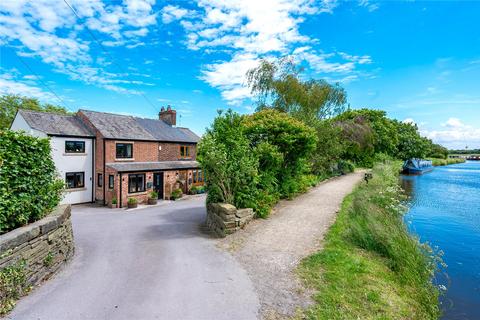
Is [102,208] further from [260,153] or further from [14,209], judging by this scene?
[14,209]

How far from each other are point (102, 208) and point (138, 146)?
6535mm

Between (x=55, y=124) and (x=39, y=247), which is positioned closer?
(x=39, y=247)

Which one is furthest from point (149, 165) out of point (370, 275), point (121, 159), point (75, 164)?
point (370, 275)

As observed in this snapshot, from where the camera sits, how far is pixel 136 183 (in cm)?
2380

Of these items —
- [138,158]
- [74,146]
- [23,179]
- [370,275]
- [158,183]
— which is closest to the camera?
[23,179]

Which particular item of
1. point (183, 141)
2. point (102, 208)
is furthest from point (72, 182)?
point (183, 141)

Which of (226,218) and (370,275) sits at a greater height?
(226,218)

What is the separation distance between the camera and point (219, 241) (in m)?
10.9

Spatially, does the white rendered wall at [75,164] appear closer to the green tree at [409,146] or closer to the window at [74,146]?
the window at [74,146]

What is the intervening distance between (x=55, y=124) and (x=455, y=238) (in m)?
28.7

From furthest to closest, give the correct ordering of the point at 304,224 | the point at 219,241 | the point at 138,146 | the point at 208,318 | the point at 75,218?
the point at 138,146
the point at 75,218
the point at 304,224
the point at 219,241
the point at 208,318

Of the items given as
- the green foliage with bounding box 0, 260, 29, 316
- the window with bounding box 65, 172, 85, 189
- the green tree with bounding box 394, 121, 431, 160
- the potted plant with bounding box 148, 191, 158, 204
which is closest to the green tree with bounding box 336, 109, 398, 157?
the green tree with bounding box 394, 121, 431, 160

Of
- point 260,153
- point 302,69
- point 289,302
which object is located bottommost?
point 289,302

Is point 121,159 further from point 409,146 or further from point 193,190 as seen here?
point 409,146
